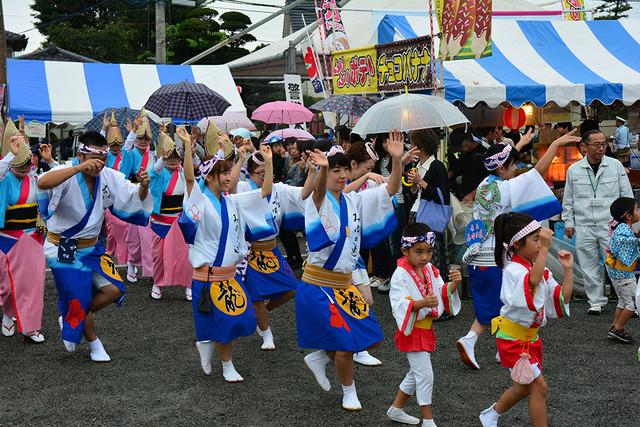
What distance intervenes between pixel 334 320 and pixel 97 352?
2.18 metres

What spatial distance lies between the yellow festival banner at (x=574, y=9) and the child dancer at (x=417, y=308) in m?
11.2

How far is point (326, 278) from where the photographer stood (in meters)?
4.89

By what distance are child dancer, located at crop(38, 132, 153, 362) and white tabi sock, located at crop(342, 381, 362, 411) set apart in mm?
2079

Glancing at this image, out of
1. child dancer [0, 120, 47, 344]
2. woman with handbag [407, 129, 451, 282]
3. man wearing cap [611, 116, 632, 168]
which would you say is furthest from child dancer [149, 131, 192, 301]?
man wearing cap [611, 116, 632, 168]

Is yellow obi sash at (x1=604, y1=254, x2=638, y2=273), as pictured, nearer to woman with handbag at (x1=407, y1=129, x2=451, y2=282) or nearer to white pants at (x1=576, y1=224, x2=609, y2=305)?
white pants at (x1=576, y1=224, x2=609, y2=305)

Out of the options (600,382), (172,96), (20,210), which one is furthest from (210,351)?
(172,96)

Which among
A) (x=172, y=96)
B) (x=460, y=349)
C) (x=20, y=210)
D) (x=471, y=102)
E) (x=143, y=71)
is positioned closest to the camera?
(x=460, y=349)

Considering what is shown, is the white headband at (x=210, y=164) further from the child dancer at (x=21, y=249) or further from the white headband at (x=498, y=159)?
the white headband at (x=498, y=159)

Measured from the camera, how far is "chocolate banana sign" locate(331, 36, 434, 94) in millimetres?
9634

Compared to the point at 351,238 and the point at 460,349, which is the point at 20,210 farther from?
the point at 460,349

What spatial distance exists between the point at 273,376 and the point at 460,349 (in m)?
1.33

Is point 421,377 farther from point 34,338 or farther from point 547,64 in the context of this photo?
point 547,64

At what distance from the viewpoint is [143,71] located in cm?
1555

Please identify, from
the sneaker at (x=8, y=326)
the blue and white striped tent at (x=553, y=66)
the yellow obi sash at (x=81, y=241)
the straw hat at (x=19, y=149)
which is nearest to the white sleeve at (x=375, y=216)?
the yellow obi sash at (x=81, y=241)
